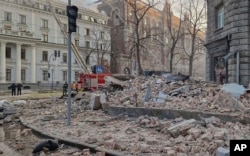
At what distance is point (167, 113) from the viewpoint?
1104 centimetres

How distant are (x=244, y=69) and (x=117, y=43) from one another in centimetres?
6052

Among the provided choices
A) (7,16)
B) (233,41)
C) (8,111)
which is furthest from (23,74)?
(233,41)

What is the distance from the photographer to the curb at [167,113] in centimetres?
925

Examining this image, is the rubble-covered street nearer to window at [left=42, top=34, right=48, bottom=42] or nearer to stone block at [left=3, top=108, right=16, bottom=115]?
stone block at [left=3, top=108, right=16, bottom=115]

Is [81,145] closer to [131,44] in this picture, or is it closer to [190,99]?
[190,99]

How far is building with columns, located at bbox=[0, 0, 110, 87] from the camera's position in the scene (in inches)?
2221

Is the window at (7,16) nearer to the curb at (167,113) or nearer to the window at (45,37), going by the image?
the window at (45,37)

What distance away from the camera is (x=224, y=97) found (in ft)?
36.2

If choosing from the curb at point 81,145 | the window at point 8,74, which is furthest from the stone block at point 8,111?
the window at point 8,74

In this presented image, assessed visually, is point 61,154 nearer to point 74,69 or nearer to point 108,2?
point 74,69

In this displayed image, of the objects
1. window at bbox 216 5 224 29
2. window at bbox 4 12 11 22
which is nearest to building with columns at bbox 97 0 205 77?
window at bbox 4 12 11 22

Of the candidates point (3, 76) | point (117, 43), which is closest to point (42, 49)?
point (3, 76)

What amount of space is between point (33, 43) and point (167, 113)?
172 ft

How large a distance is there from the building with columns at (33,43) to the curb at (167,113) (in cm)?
4101
